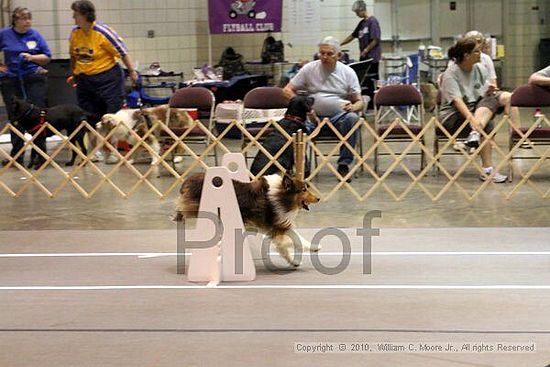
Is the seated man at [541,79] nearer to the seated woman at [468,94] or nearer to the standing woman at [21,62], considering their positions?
the seated woman at [468,94]

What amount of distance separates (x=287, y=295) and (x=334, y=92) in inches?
141

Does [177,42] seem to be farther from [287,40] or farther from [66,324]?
[66,324]

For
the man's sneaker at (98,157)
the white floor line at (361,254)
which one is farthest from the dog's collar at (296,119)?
the man's sneaker at (98,157)

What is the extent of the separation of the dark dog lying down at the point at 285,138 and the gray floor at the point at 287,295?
0.68 metres

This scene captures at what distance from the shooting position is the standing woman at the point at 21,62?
28.7 feet

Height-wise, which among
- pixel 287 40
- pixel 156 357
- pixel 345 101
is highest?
pixel 287 40

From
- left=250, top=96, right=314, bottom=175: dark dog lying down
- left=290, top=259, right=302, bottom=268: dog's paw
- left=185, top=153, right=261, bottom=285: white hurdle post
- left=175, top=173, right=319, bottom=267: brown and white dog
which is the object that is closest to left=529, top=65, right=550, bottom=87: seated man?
left=250, top=96, right=314, bottom=175: dark dog lying down

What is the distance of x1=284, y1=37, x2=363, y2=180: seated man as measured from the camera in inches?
293

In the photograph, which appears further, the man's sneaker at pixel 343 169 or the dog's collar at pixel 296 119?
the man's sneaker at pixel 343 169

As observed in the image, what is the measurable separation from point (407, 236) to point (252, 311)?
1.83 metres

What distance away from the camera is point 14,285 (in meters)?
4.51

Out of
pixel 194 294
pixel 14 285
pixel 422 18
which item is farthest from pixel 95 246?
pixel 422 18

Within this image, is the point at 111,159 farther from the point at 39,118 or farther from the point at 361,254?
the point at 361,254

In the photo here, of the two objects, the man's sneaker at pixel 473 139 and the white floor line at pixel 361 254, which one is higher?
the man's sneaker at pixel 473 139
